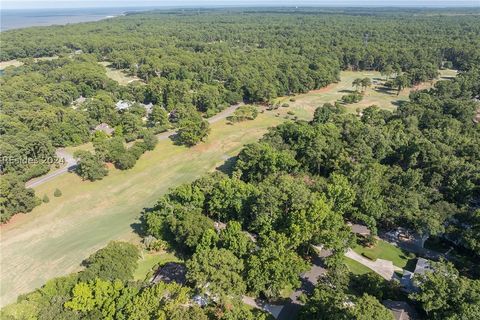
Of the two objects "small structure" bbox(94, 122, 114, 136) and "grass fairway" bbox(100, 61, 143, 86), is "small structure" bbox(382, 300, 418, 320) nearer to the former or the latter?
"small structure" bbox(94, 122, 114, 136)

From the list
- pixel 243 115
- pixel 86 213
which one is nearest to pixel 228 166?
pixel 243 115

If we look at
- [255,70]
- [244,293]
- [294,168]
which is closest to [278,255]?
[244,293]

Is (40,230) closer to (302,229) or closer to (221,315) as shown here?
(221,315)

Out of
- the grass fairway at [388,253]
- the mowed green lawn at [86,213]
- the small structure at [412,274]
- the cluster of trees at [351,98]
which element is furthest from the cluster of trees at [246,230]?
the cluster of trees at [351,98]

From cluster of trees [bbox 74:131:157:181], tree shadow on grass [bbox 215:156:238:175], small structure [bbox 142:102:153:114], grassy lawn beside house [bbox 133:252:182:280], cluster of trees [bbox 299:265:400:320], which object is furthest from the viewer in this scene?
small structure [bbox 142:102:153:114]

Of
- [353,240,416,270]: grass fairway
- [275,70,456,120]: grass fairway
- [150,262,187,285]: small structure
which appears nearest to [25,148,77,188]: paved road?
[150,262,187,285]: small structure

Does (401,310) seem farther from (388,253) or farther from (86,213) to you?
(86,213)
